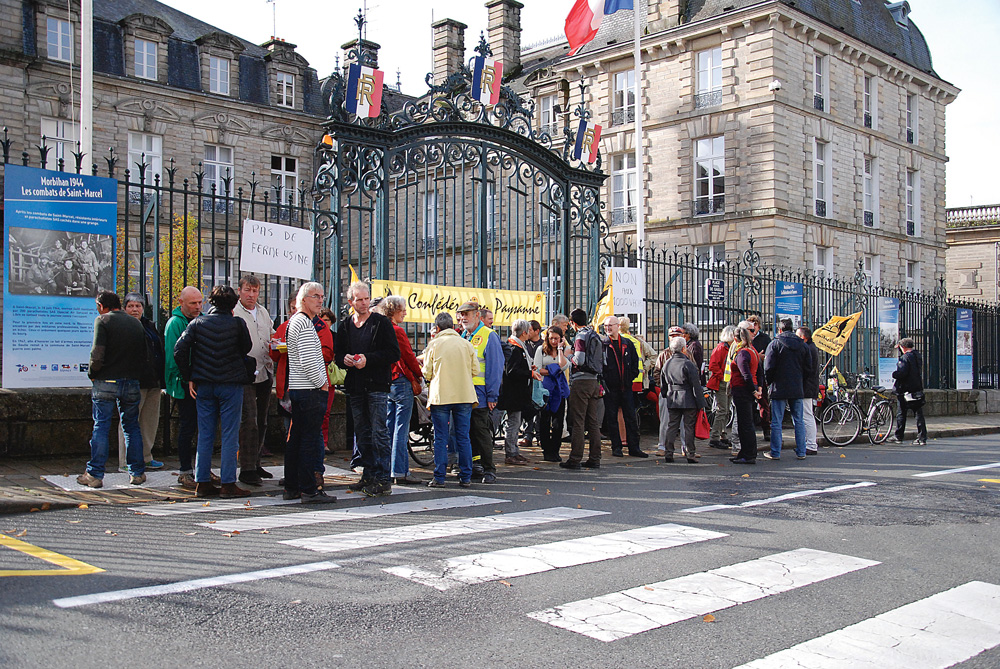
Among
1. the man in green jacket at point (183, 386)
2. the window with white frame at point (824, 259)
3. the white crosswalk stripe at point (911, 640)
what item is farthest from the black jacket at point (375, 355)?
the window with white frame at point (824, 259)

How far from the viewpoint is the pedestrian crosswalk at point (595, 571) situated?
434 cm

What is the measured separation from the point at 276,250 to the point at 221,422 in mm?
2930

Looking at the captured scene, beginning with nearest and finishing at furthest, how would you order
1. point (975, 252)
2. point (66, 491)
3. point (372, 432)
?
1. point (66, 491)
2. point (372, 432)
3. point (975, 252)

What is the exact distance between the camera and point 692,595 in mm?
5000

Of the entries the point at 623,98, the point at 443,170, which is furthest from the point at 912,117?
the point at 443,170

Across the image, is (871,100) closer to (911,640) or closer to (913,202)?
(913,202)

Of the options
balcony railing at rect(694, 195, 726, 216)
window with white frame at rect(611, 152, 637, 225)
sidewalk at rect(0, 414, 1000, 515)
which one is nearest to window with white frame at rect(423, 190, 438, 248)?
sidewalk at rect(0, 414, 1000, 515)

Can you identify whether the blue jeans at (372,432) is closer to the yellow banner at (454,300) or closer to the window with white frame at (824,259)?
the yellow banner at (454,300)

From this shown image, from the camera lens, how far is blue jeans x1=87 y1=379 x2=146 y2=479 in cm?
821

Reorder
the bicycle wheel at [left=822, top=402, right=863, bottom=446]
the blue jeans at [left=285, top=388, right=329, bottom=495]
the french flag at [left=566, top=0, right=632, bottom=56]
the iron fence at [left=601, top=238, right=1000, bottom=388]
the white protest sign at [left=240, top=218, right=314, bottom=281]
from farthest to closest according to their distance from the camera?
the french flag at [left=566, top=0, right=632, bottom=56] < the iron fence at [left=601, top=238, right=1000, bottom=388] < the bicycle wheel at [left=822, top=402, right=863, bottom=446] < the white protest sign at [left=240, top=218, right=314, bottom=281] < the blue jeans at [left=285, top=388, right=329, bottom=495]

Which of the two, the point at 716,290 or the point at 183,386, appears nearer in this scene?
the point at 183,386

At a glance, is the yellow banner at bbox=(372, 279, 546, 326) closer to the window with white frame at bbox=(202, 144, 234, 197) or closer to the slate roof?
the slate roof

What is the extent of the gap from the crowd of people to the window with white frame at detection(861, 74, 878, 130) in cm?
2613

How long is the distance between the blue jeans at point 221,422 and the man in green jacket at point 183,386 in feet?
1.15
